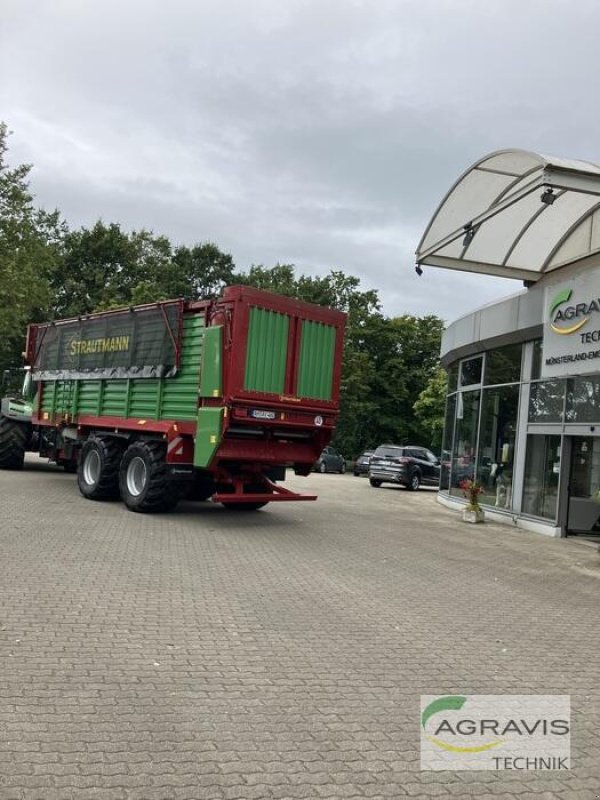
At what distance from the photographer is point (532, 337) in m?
Result: 15.4

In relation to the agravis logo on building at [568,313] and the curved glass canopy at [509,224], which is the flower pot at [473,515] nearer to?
the agravis logo on building at [568,313]

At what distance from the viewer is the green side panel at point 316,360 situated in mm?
11742

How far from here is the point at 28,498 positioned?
1288 cm

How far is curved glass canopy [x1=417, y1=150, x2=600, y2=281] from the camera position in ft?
40.5

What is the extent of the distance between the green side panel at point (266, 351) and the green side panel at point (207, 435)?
0.64 m

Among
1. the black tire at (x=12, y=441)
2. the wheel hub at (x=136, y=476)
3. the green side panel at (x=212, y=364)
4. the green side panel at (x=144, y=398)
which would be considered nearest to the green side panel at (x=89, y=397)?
the green side panel at (x=144, y=398)

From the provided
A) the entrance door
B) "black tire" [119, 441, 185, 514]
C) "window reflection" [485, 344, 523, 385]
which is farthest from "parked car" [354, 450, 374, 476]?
"black tire" [119, 441, 185, 514]

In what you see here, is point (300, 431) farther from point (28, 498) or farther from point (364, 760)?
point (364, 760)

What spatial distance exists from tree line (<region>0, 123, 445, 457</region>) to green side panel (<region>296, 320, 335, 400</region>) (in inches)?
1258

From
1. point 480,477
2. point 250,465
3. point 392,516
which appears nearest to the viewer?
point 250,465

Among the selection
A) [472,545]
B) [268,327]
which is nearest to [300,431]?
[268,327]

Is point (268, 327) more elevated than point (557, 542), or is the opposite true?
point (268, 327)

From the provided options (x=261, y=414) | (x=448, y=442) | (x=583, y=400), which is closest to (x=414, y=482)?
(x=448, y=442)

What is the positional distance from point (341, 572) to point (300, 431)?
13.1 ft
